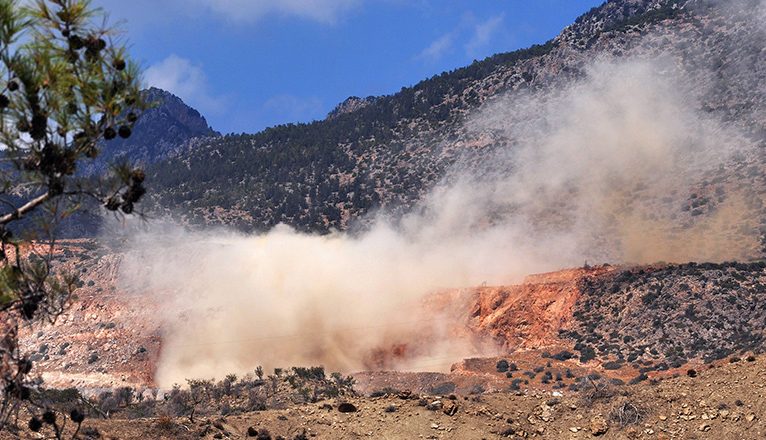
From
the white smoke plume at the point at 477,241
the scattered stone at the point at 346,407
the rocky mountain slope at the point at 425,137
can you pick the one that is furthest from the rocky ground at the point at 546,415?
the rocky mountain slope at the point at 425,137

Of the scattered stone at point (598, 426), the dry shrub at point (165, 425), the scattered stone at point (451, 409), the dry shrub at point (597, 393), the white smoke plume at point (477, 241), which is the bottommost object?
the scattered stone at point (598, 426)

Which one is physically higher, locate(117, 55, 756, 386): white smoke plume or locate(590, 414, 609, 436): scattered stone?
locate(117, 55, 756, 386): white smoke plume

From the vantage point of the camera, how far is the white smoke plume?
50.2 metres

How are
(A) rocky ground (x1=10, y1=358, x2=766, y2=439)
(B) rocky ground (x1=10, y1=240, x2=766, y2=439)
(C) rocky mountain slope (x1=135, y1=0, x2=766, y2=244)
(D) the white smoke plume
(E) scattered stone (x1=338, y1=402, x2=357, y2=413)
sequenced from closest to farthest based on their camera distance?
(A) rocky ground (x1=10, y1=358, x2=766, y2=439) < (B) rocky ground (x1=10, y1=240, x2=766, y2=439) < (E) scattered stone (x1=338, y1=402, x2=357, y2=413) < (D) the white smoke plume < (C) rocky mountain slope (x1=135, y1=0, x2=766, y2=244)

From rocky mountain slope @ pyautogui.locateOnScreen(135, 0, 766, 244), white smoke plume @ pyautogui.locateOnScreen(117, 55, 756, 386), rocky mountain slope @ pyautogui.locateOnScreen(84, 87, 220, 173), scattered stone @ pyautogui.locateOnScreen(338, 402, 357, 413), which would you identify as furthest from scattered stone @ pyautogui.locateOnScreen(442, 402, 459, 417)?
rocky mountain slope @ pyautogui.locateOnScreen(84, 87, 220, 173)

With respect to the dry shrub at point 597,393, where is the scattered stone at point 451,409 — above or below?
below

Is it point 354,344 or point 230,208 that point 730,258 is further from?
point 230,208

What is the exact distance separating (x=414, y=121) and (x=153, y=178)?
36713 mm

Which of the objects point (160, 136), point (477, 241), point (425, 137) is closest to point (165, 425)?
point (477, 241)

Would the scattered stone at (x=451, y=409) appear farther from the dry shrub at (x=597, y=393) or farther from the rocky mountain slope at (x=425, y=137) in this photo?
the rocky mountain slope at (x=425, y=137)

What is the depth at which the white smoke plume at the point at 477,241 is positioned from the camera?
165 feet

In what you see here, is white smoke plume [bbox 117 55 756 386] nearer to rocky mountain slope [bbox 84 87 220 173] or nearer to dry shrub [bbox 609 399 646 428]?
dry shrub [bbox 609 399 646 428]

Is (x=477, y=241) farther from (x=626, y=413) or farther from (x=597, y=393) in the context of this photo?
(x=626, y=413)

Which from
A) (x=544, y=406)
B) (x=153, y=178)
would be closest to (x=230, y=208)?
(x=153, y=178)
